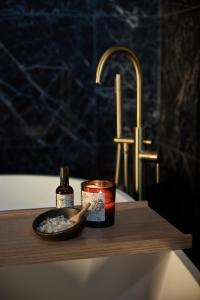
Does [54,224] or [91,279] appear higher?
[54,224]

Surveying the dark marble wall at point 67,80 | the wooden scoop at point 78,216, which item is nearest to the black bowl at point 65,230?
the wooden scoop at point 78,216

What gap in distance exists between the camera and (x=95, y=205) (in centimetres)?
104

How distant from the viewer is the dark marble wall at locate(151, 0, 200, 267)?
2.16 meters

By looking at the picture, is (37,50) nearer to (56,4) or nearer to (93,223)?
(56,4)

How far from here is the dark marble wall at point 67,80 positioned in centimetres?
247

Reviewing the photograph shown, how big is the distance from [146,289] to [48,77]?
1.62m

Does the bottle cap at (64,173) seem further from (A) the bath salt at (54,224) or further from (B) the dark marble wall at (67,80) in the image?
(B) the dark marble wall at (67,80)

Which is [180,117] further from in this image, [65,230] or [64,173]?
[65,230]

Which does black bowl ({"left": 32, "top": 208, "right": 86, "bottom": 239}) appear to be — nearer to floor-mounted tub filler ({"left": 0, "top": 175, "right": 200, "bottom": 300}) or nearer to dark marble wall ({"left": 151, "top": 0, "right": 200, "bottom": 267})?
floor-mounted tub filler ({"left": 0, "top": 175, "right": 200, "bottom": 300})

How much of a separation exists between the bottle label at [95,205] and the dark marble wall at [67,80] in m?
1.55

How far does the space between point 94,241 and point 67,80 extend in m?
1.69

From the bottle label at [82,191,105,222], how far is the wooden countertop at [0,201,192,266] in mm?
26

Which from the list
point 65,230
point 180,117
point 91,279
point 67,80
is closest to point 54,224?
point 65,230

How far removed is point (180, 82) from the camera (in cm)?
235
